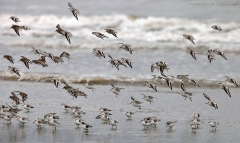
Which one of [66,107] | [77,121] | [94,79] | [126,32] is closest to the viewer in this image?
[77,121]

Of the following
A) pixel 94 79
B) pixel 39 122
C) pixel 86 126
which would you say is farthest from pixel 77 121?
pixel 94 79

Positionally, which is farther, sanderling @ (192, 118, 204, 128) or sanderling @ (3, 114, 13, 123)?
sanderling @ (3, 114, 13, 123)

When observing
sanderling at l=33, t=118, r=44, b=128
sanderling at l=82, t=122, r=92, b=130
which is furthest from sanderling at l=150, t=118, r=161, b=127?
sanderling at l=33, t=118, r=44, b=128

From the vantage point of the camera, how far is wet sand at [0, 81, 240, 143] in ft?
Answer: 35.8

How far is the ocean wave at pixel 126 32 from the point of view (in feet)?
68.8

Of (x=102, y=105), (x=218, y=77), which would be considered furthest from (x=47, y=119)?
(x=218, y=77)

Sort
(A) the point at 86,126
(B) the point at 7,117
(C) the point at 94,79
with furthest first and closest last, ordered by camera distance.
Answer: (C) the point at 94,79 → (B) the point at 7,117 → (A) the point at 86,126

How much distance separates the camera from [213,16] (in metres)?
24.8

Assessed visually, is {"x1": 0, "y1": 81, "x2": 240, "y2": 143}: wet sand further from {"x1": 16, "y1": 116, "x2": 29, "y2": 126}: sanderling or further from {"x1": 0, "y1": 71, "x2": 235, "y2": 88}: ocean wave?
{"x1": 0, "y1": 71, "x2": 235, "y2": 88}: ocean wave

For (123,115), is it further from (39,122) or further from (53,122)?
(39,122)

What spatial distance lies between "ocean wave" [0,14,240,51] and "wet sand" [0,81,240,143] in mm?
5439

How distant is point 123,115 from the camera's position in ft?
41.6

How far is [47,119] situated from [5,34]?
470 inches

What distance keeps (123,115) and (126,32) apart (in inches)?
412
